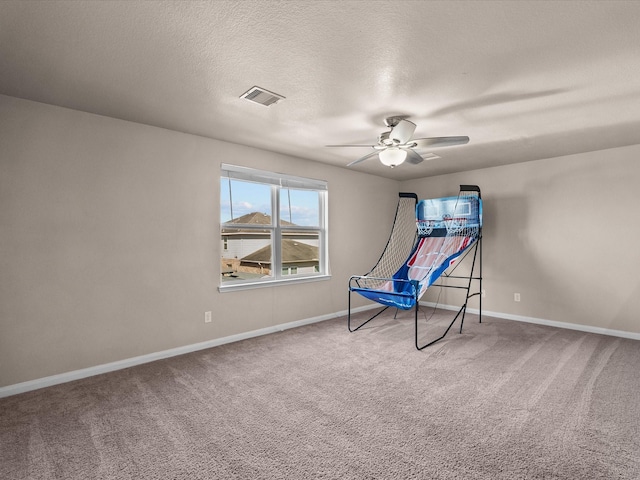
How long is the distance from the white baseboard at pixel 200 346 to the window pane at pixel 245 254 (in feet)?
2.30

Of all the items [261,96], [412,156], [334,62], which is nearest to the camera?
[334,62]

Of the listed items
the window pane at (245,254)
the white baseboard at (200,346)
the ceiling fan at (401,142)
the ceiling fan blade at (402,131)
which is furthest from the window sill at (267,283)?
the ceiling fan blade at (402,131)

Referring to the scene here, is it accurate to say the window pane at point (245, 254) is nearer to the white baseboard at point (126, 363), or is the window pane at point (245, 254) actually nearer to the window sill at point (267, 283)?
the window sill at point (267, 283)

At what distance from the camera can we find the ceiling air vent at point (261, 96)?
8.14 ft

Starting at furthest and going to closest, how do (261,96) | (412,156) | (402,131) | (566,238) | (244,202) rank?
(566,238) < (244,202) < (412,156) < (402,131) < (261,96)

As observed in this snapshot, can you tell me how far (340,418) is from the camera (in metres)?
2.21

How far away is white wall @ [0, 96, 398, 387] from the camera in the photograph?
260cm

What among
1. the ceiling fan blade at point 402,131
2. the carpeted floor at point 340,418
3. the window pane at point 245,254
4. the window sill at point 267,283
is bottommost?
the carpeted floor at point 340,418

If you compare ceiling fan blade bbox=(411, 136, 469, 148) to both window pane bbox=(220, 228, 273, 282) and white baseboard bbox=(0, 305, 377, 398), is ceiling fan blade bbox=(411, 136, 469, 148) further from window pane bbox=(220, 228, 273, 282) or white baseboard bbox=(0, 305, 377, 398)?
white baseboard bbox=(0, 305, 377, 398)

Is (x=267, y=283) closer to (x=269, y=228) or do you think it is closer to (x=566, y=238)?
(x=269, y=228)

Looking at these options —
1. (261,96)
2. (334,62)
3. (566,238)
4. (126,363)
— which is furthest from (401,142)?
(126,363)

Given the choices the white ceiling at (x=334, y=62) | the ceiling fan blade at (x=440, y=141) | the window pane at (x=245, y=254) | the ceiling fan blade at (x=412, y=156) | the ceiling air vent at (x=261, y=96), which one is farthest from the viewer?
the window pane at (x=245, y=254)

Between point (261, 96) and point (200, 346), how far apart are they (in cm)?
264

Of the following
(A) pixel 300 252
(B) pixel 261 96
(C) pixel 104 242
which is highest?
(B) pixel 261 96
